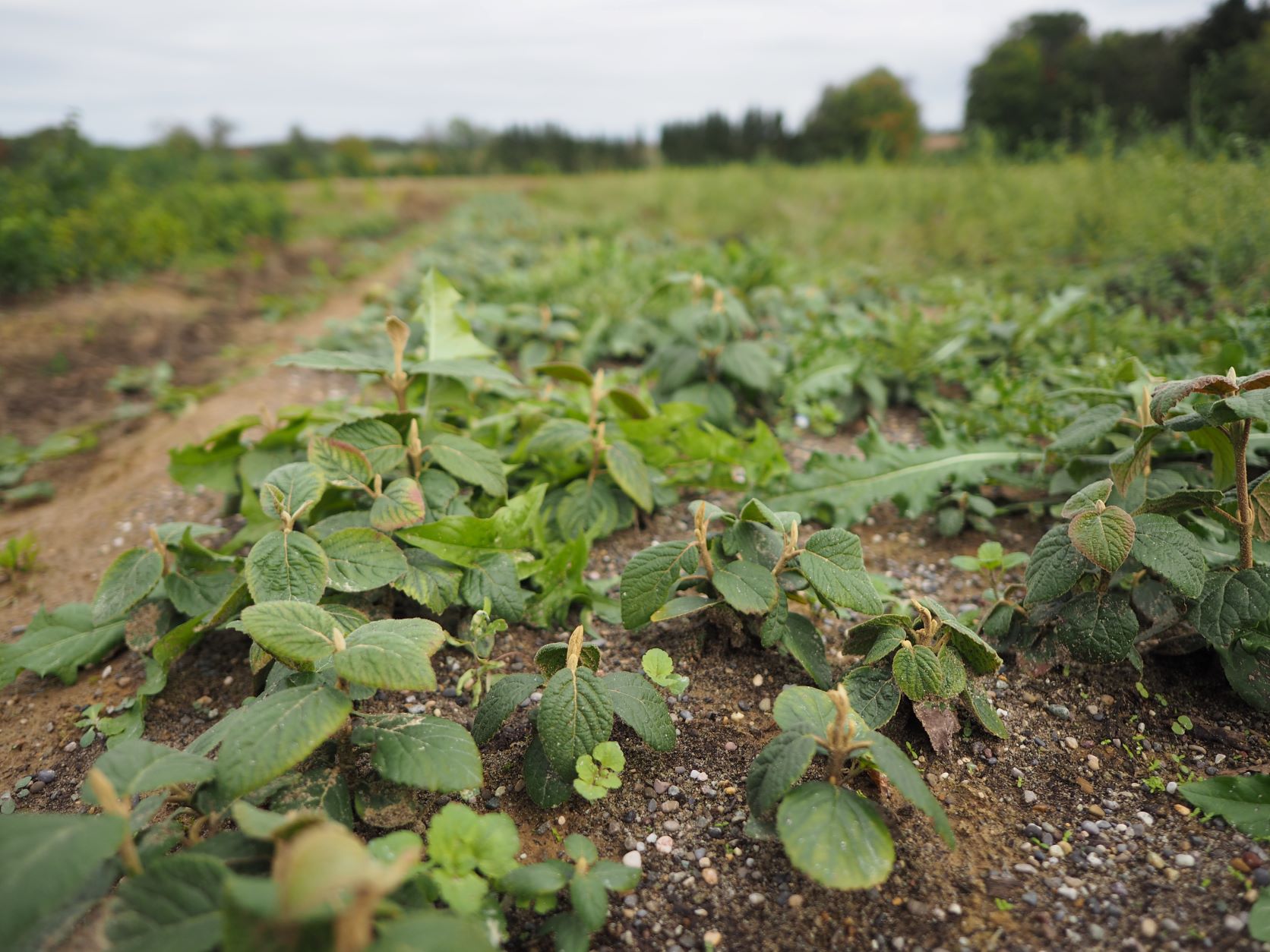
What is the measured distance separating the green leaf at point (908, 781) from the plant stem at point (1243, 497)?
97 cm

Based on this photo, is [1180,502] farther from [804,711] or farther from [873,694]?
[804,711]

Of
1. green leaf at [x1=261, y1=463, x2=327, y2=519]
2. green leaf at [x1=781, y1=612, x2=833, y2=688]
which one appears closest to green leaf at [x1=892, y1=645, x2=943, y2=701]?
green leaf at [x1=781, y1=612, x2=833, y2=688]

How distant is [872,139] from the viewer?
9852mm

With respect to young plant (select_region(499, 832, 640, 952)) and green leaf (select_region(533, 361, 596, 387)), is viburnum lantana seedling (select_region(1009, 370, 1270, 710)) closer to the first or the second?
young plant (select_region(499, 832, 640, 952))

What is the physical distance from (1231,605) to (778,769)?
1075 millimetres

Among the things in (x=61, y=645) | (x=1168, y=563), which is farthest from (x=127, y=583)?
(x=1168, y=563)

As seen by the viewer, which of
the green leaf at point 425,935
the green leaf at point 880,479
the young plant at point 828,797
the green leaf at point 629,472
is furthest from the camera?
the green leaf at point 880,479

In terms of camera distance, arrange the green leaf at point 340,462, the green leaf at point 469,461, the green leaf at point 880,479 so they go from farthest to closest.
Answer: the green leaf at point 880,479, the green leaf at point 469,461, the green leaf at point 340,462

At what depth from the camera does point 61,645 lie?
187 cm

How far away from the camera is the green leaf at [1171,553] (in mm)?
1453

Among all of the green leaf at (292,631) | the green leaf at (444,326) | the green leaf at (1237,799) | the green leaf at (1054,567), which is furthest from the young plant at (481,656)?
the green leaf at (1237,799)

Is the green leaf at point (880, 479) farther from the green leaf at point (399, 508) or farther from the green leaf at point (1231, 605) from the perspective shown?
the green leaf at point (399, 508)

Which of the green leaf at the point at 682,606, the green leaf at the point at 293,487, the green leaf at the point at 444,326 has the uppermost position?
the green leaf at the point at 444,326

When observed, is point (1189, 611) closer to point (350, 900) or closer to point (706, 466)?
point (706, 466)
